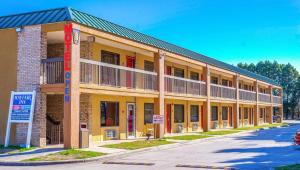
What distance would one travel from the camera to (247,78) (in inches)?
1929

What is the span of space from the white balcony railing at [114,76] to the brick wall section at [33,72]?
2.02 metres

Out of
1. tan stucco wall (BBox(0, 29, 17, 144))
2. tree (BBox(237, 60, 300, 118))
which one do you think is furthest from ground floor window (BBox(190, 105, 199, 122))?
tree (BBox(237, 60, 300, 118))

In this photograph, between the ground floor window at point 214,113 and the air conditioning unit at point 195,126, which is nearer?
the air conditioning unit at point 195,126

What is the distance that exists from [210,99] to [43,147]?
19568 mm

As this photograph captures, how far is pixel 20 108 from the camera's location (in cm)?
1984

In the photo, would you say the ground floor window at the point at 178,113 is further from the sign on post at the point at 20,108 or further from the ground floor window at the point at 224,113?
the sign on post at the point at 20,108

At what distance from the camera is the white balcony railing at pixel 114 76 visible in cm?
2112

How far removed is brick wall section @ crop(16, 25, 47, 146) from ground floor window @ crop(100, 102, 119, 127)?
18.2ft

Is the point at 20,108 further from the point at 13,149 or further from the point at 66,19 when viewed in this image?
the point at 66,19

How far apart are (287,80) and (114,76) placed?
87232 mm

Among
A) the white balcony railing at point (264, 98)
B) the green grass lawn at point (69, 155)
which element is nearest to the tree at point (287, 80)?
the white balcony railing at point (264, 98)

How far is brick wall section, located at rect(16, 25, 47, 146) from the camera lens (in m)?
19.7

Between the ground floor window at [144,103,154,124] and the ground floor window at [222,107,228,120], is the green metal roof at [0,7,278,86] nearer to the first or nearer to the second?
the ground floor window at [144,103,154,124]

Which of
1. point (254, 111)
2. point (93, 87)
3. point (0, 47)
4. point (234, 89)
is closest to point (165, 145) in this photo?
point (93, 87)
